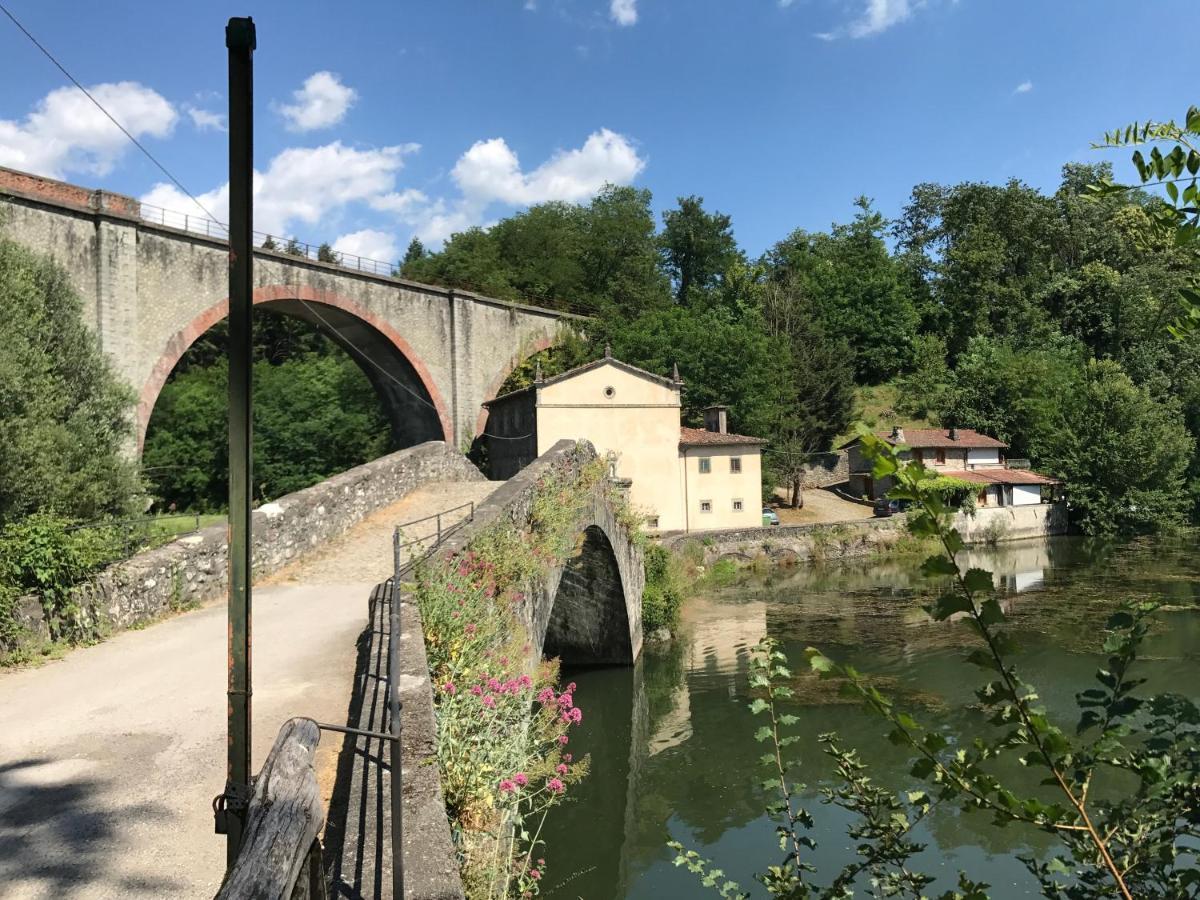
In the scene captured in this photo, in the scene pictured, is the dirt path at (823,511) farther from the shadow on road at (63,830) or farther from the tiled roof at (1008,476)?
the shadow on road at (63,830)

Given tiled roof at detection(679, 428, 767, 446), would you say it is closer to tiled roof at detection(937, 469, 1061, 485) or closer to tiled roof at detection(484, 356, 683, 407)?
tiled roof at detection(484, 356, 683, 407)

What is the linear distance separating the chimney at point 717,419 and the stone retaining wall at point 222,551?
1713cm

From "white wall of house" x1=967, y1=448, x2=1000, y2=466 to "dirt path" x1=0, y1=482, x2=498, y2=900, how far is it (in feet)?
117

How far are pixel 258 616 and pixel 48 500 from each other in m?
5.11

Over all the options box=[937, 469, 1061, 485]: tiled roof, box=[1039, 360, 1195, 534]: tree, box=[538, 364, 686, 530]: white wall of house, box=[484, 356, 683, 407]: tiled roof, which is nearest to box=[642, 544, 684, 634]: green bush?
box=[538, 364, 686, 530]: white wall of house

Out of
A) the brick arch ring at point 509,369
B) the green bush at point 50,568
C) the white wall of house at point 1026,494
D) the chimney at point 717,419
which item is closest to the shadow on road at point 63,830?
the green bush at point 50,568

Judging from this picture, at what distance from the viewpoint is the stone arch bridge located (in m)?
18.7

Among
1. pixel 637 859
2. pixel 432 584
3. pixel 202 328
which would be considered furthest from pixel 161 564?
pixel 202 328

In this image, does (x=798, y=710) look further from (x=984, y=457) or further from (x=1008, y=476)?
(x=984, y=457)

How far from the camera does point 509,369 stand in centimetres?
3266

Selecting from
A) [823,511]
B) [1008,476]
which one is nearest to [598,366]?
[823,511]

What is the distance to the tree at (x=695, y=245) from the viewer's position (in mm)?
50781

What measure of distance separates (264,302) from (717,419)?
16.5 m

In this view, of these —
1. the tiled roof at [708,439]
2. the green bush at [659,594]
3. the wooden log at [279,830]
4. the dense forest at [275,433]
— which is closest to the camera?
the wooden log at [279,830]
